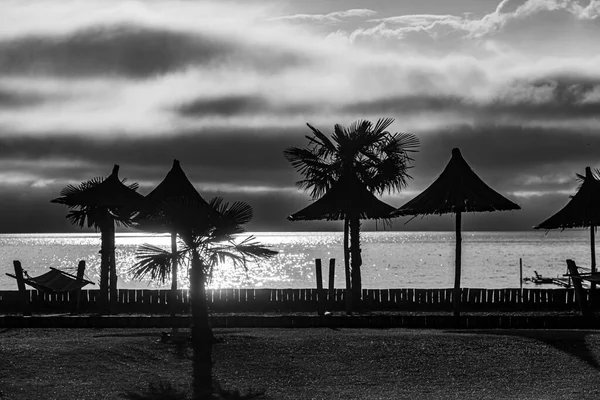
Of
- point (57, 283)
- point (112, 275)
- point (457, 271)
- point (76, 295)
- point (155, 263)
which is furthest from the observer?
point (112, 275)

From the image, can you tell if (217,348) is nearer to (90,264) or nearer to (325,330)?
(325,330)

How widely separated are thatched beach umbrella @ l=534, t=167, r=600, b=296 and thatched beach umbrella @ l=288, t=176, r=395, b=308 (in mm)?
6461

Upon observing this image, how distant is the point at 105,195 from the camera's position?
103ft

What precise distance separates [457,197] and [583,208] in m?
7.72

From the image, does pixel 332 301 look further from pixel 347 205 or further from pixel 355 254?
pixel 347 205

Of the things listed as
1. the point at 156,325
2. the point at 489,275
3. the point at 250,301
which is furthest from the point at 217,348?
the point at 489,275

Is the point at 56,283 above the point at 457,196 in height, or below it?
below

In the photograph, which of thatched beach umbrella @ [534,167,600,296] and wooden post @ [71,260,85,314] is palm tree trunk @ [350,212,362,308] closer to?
thatched beach umbrella @ [534,167,600,296]

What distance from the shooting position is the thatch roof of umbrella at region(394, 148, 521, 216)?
89.1 ft

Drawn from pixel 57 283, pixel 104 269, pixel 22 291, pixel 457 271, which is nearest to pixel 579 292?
pixel 457 271

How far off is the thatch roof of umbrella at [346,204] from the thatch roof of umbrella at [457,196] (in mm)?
3211

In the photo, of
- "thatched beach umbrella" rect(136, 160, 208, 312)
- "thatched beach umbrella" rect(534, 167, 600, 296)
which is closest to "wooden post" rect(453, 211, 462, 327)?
"thatched beach umbrella" rect(534, 167, 600, 296)

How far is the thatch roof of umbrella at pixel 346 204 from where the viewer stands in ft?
103

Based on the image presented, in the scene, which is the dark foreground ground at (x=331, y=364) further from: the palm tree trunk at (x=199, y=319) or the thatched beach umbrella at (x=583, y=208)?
the thatched beach umbrella at (x=583, y=208)
